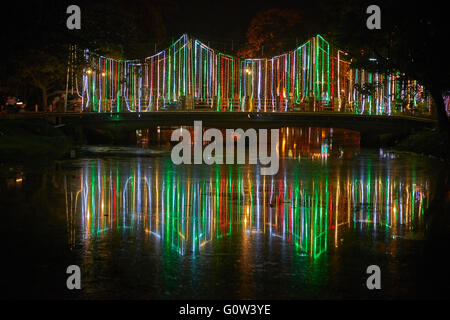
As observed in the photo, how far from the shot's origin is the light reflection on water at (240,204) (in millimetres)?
13039

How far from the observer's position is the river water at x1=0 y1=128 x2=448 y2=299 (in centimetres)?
945

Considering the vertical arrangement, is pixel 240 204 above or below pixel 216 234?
above

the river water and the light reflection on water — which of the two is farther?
the light reflection on water

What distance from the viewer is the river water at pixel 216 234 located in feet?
31.0

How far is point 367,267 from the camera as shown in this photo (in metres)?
10.4

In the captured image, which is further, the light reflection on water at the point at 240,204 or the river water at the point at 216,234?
the light reflection on water at the point at 240,204

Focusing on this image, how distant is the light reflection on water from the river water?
0.11 ft

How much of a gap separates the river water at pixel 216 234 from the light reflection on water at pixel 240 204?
0.03m

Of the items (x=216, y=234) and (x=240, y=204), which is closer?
(x=216, y=234)

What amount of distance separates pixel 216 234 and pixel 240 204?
3957mm

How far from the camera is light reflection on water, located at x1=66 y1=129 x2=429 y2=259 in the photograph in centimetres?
1304

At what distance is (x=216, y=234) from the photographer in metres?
13.0
